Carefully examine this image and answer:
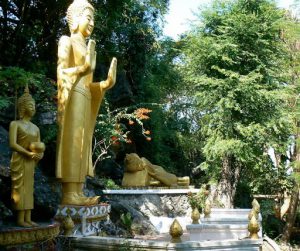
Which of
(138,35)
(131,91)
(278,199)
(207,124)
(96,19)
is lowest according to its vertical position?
(278,199)

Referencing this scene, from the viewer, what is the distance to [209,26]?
1277 centimetres

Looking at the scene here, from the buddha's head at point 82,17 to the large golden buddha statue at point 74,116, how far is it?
2 centimetres

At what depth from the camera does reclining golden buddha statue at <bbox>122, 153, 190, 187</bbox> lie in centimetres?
987

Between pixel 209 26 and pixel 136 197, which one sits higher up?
pixel 209 26

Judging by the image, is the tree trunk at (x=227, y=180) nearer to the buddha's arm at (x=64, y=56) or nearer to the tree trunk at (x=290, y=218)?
the tree trunk at (x=290, y=218)

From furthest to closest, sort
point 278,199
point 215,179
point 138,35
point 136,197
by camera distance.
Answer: point 278,199
point 138,35
point 215,179
point 136,197

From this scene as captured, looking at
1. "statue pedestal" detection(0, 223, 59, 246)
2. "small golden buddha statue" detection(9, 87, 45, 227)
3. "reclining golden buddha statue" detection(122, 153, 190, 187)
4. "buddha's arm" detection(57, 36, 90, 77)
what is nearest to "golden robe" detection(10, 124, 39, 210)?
"small golden buddha statue" detection(9, 87, 45, 227)

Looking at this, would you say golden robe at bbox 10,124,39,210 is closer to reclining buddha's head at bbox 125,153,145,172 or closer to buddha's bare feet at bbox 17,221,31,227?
buddha's bare feet at bbox 17,221,31,227

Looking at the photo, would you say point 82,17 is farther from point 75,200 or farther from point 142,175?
point 142,175

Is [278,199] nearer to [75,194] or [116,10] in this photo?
[116,10]

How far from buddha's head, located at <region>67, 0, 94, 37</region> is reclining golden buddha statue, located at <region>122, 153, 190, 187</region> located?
451 cm

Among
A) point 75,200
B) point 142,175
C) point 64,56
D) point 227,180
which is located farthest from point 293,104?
point 75,200

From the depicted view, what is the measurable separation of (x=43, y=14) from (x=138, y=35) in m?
4.19

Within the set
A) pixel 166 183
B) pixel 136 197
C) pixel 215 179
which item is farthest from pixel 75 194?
pixel 215 179
